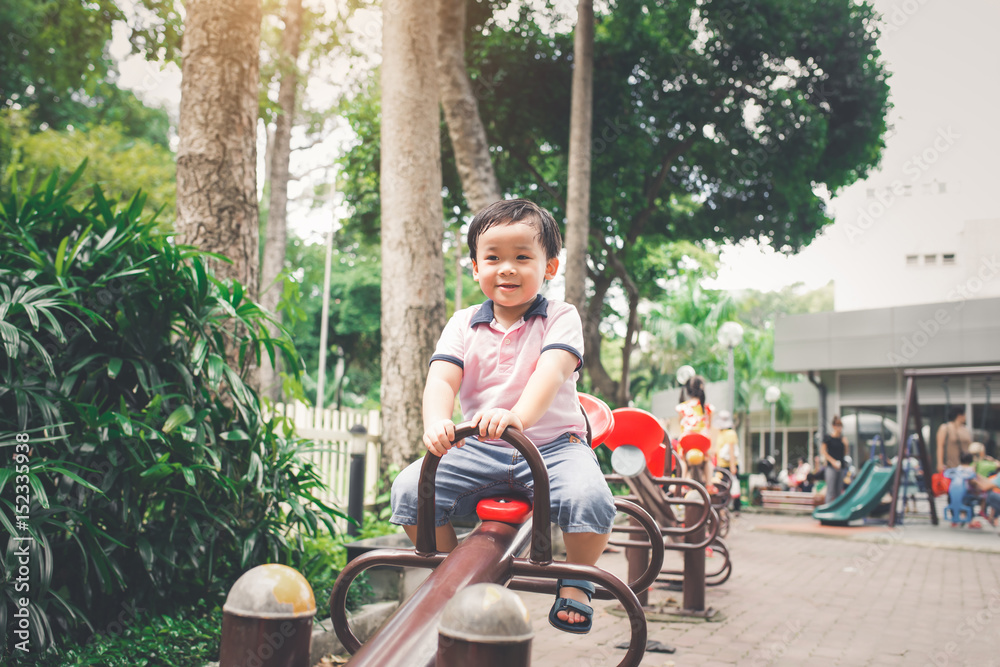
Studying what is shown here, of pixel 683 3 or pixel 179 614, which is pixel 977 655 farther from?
pixel 683 3

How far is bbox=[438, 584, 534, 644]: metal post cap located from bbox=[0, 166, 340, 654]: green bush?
1874 mm

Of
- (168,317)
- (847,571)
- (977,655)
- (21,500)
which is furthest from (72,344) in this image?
(847,571)

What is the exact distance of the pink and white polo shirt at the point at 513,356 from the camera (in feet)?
7.02

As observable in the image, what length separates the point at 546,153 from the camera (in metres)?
14.7

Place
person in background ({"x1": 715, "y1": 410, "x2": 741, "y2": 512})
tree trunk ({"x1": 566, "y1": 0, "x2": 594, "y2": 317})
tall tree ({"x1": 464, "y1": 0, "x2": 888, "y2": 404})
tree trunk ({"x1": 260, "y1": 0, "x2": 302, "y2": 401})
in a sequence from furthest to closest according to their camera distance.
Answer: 1. tree trunk ({"x1": 260, "y1": 0, "x2": 302, "y2": 401})
2. tall tree ({"x1": 464, "y1": 0, "x2": 888, "y2": 404})
3. person in background ({"x1": 715, "y1": 410, "x2": 741, "y2": 512})
4. tree trunk ({"x1": 566, "y1": 0, "x2": 594, "y2": 317})

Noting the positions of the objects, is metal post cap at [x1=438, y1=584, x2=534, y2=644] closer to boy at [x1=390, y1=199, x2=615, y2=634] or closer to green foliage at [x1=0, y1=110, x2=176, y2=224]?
boy at [x1=390, y1=199, x2=615, y2=634]

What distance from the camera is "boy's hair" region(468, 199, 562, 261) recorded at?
6.87 ft

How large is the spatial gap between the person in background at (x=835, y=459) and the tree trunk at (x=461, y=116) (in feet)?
32.4

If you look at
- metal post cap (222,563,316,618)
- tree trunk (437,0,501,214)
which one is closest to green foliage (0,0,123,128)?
tree trunk (437,0,501,214)

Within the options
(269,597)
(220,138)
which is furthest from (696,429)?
(269,597)

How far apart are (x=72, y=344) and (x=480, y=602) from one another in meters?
2.51

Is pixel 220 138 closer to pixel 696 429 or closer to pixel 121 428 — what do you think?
pixel 121 428

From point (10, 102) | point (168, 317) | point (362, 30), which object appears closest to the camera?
point (168, 317)

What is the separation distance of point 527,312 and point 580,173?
302 inches
